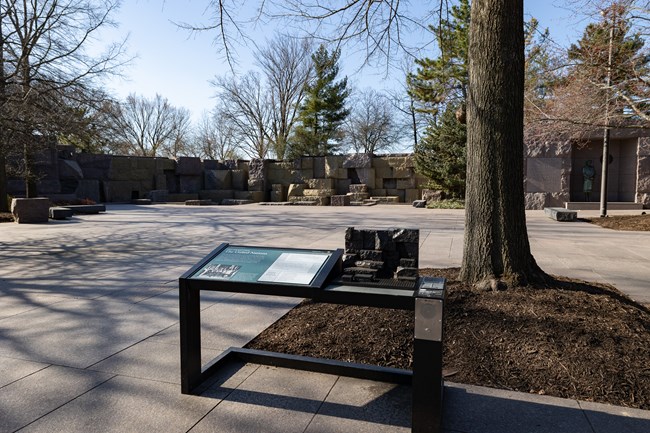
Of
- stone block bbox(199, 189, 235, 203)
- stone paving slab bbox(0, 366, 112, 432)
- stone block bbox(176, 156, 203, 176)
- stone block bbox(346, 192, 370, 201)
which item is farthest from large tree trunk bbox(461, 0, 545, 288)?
stone block bbox(176, 156, 203, 176)

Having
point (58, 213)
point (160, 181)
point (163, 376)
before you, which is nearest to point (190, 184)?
point (160, 181)

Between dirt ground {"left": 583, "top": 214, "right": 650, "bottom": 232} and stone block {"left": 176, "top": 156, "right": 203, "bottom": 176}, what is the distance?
68.2 ft

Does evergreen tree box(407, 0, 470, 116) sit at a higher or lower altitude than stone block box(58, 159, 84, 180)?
higher

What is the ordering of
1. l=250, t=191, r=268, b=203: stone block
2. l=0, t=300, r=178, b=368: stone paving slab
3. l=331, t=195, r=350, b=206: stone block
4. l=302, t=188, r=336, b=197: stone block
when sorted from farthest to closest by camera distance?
l=250, t=191, r=268, b=203: stone block, l=302, t=188, r=336, b=197: stone block, l=331, t=195, r=350, b=206: stone block, l=0, t=300, r=178, b=368: stone paving slab

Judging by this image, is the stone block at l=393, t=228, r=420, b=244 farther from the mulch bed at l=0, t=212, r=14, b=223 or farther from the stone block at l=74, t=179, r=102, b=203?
the stone block at l=74, t=179, r=102, b=203

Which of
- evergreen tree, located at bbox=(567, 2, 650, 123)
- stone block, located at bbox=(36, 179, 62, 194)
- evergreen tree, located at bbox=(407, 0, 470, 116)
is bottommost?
stone block, located at bbox=(36, 179, 62, 194)

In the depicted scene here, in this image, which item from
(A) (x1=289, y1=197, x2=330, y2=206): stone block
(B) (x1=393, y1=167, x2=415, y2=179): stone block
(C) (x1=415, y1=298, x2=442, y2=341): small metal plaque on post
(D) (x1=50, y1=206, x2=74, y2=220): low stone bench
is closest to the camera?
(C) (x1=415, y1=298, x2=442, y2=341): small metal plaque on post

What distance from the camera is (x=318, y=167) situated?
2431 cm

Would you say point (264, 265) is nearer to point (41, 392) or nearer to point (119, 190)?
point (41, 392)

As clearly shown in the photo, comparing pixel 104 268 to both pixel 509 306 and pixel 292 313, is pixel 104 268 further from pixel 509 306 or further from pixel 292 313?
pixel 509 306

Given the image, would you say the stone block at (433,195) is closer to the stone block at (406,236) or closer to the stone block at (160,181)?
the stone block at (160,181)

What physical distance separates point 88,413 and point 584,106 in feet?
40.0

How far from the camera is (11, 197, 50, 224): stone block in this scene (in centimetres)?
1284

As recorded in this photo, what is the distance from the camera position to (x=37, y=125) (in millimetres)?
8656
